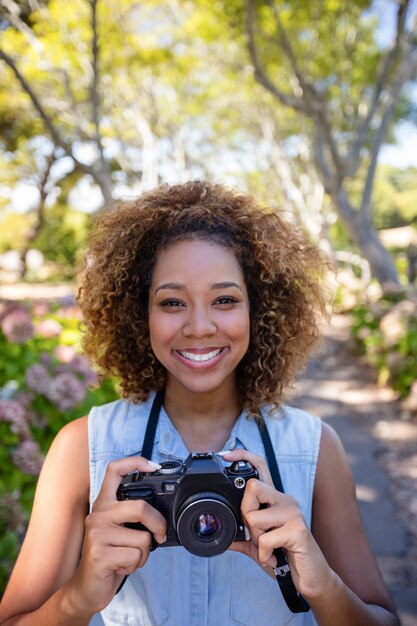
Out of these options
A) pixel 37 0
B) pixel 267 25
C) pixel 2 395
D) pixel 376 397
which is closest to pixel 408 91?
pixel 267 25

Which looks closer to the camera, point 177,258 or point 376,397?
point 177,258

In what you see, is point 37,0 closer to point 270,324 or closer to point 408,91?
point 270,324

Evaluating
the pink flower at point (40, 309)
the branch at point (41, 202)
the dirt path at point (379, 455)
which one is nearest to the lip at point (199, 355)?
the dirt path at point (379, 455)

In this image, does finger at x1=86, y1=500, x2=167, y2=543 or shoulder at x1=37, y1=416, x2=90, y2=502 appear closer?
finger at x1=86, y1=500, x2=167, y2=543

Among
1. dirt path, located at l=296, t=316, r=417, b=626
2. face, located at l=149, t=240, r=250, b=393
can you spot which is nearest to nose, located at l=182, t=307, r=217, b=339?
face, located at l=149, t=240, r=250, b=393

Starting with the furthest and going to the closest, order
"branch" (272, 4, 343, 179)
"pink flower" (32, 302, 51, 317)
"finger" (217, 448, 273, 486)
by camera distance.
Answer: "branch" (272, 4, 343, 179) → "pink flower" (32, 302, 51, 317) → "finger" (217, 448, 273, 486)

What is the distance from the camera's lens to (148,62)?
1045 centimetres

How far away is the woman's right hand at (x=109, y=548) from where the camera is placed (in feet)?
3.74

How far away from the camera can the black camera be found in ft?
3.72

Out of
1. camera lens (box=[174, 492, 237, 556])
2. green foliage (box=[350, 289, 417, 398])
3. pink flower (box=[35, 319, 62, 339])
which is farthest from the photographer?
green foliage (box=[350, 289, 417, 398])

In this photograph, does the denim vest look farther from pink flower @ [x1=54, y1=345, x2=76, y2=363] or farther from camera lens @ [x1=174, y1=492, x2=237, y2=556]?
pink flower @ [x1=54, y1=345, x2=76, y2=363]

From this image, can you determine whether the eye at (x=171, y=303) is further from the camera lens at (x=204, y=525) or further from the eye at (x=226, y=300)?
the camera lens at (x=204, y=525)

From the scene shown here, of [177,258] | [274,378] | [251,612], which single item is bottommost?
[251,612]

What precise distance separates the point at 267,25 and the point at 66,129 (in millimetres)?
8578
